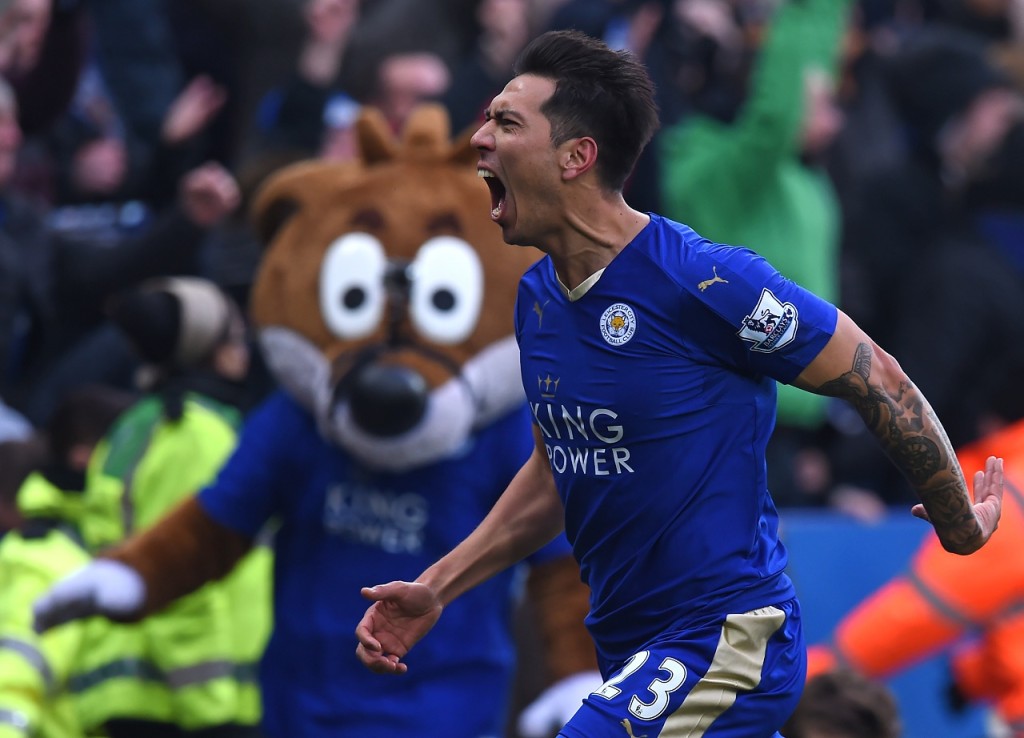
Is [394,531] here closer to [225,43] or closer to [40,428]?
[40,428]

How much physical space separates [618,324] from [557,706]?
6.79 feet

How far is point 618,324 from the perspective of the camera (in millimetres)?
3611

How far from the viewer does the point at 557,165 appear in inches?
143

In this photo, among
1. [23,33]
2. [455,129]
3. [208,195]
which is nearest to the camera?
[208,195]

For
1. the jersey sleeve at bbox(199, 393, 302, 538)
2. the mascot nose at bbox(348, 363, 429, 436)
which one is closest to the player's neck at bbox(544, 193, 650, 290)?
the mascot nose at bbox(348, 363, 429, 436)

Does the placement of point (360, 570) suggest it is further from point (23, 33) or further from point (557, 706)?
point (23, 33)

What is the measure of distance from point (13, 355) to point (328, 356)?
7.45ft

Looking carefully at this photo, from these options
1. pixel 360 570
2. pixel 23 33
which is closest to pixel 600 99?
pixel 360 570

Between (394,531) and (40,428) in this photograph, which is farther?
(40,428)

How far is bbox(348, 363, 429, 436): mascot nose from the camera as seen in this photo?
→ 209 inches

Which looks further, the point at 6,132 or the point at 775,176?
the point at 775,176

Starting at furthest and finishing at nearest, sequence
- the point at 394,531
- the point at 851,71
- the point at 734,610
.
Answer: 1. the point at 851,71
2. the point at 394,531
3. the point at 734,610

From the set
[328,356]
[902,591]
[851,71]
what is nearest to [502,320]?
[328,356]

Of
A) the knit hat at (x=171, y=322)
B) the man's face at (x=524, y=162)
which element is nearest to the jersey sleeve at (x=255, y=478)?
the knit hat at (x=171, y=322)
